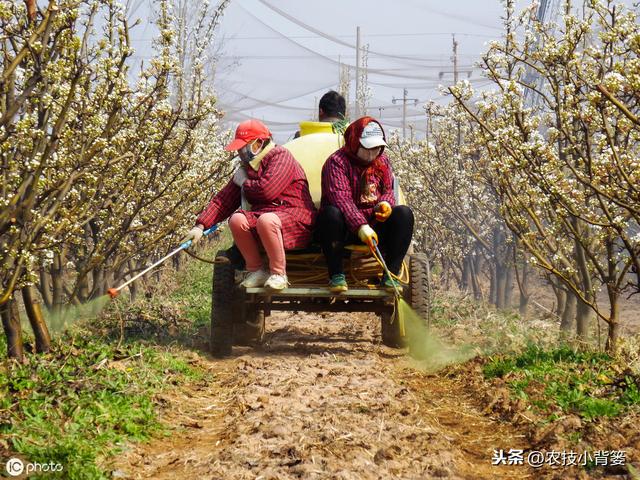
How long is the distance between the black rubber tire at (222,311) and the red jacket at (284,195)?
0.56 meters

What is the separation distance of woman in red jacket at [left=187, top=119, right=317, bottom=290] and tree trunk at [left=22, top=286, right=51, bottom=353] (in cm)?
160

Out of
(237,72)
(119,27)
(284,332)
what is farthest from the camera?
(237,72)

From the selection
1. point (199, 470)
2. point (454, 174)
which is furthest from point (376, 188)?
point (454, 174)

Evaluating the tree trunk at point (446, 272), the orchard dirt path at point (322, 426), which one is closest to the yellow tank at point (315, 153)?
the orchard dirt path at point (322, 426)

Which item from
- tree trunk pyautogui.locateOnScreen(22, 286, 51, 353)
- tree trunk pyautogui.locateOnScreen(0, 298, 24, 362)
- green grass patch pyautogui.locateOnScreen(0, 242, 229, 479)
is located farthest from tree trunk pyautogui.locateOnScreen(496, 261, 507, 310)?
tree trunk pyautogui.locateOnScreen(0, 298, 24, 362)

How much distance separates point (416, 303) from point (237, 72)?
21.8 m

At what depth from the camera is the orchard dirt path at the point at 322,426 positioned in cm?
435

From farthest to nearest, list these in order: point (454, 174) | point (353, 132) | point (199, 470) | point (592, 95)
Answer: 1. point (454, 174)
2. point (353, 132)
3. point (592, 95)
4. point (199, 470)

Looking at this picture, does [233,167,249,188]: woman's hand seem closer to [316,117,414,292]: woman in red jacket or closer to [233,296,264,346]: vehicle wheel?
[316,117,414,292]: woman in red jacket

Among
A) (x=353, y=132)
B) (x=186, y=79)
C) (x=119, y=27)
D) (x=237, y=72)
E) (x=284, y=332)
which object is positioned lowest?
(x=284, y=332)

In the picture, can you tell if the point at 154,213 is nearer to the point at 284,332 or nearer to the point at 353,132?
the point at 284,332

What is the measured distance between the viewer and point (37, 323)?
6.92 meters

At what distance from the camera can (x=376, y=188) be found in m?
8.34

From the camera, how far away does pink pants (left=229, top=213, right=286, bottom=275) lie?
7797 mm
